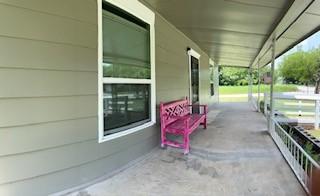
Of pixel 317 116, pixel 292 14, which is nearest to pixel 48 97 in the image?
pixel 292 14

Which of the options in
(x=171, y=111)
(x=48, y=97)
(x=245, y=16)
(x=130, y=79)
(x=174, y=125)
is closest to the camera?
(x=48, y=97)

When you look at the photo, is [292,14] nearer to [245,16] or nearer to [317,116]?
[245,16]

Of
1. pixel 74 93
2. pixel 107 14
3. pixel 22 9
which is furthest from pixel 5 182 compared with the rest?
pixel 107 14

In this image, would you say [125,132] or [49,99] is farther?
[125,132]

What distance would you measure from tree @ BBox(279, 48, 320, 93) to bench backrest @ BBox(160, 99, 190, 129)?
542 cm

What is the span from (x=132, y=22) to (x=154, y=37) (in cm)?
84

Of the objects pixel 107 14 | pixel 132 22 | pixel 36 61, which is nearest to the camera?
pixel 36 61

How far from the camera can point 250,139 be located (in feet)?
18.6

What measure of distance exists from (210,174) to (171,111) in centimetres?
200

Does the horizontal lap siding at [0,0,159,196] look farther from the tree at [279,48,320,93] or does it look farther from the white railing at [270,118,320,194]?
the tree at [279,48,320,93]

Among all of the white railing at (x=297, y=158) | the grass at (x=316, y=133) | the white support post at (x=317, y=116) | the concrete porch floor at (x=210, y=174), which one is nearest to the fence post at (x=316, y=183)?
the white railing at (x=297, y=158)

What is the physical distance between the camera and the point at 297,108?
368 inches

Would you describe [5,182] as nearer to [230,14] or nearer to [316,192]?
[316,192]

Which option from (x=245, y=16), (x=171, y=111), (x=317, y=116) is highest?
(x=245, y=16)
